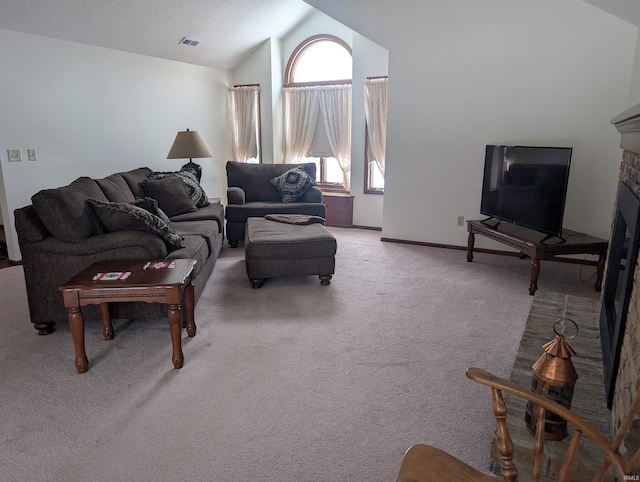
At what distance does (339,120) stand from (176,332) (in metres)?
4.57

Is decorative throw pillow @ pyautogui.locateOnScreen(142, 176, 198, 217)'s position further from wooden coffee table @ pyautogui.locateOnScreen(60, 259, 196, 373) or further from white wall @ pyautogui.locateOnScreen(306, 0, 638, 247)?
white wall @ pyautogui.locateOnScreen(306, 0, 638, 247)

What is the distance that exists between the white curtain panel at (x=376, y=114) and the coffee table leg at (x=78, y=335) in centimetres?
430

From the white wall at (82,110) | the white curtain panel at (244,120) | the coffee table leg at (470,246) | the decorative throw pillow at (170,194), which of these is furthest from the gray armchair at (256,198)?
the coffee table leg at (470,246)

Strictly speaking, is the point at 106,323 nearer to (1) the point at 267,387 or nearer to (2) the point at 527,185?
(1) the point at 267,387

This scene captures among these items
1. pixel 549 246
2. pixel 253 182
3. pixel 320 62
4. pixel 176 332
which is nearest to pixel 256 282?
pixel 176 332

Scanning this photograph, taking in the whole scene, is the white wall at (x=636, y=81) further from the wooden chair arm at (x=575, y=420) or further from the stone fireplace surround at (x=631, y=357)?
the wooden chair arm at (x=575, y=420)

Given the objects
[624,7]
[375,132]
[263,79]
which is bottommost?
[375,132]

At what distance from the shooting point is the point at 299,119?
21.8 feet

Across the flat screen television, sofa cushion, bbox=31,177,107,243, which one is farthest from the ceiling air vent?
the flat screen television

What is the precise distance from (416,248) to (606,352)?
10.4 ft

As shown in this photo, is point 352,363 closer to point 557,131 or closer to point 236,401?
point 236,401

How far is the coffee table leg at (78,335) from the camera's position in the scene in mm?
2408

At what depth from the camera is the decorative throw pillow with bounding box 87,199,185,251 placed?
3037 millimetres

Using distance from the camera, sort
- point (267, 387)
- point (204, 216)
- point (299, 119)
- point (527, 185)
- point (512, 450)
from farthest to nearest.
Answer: point (299, 119) → point (204, 216) → point (527, 185) → point (267, 387) → point (512, 450)
